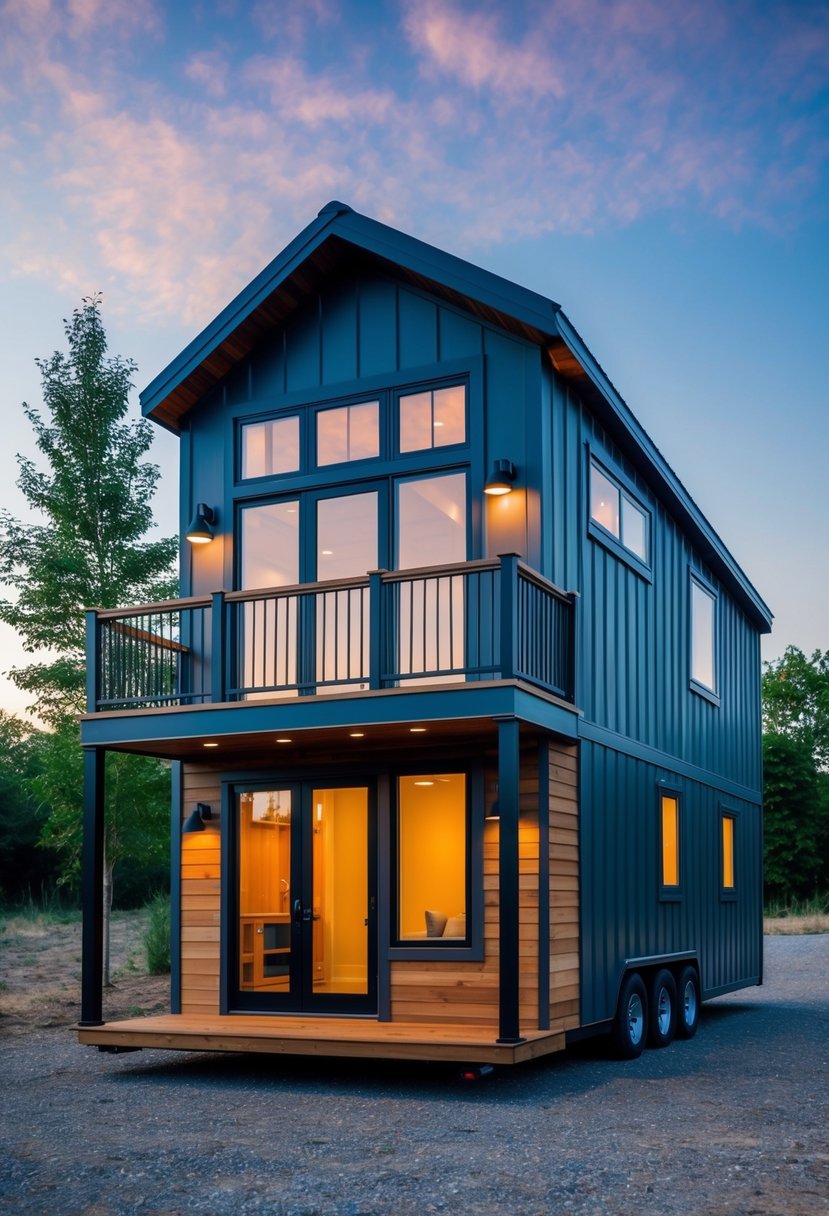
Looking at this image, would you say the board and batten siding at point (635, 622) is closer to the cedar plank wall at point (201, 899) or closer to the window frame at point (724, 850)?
the window frame at point (724, 850)

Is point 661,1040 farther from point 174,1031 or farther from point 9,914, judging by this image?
point 9,914

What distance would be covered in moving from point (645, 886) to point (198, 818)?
4.81 meters

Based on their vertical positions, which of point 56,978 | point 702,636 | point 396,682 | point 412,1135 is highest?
point 702,636

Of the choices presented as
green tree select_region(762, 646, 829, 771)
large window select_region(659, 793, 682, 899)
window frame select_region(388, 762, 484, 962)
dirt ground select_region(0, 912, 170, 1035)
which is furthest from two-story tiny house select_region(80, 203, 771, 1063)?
green tree select_region(762, 646, 829, 771)

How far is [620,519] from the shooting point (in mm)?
13734

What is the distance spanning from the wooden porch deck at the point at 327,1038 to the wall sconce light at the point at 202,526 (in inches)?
188

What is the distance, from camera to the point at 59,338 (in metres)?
18.5

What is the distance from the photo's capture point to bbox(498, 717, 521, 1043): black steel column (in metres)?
9.54

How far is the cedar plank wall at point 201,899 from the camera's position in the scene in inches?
486

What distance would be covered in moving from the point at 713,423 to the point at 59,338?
1664cm

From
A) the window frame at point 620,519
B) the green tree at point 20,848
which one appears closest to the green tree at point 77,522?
the window frame at point 620,519

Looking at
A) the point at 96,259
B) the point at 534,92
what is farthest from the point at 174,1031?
the point at 96,259

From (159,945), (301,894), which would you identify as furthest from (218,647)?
(159,945)

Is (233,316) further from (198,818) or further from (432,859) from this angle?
(432,859)
